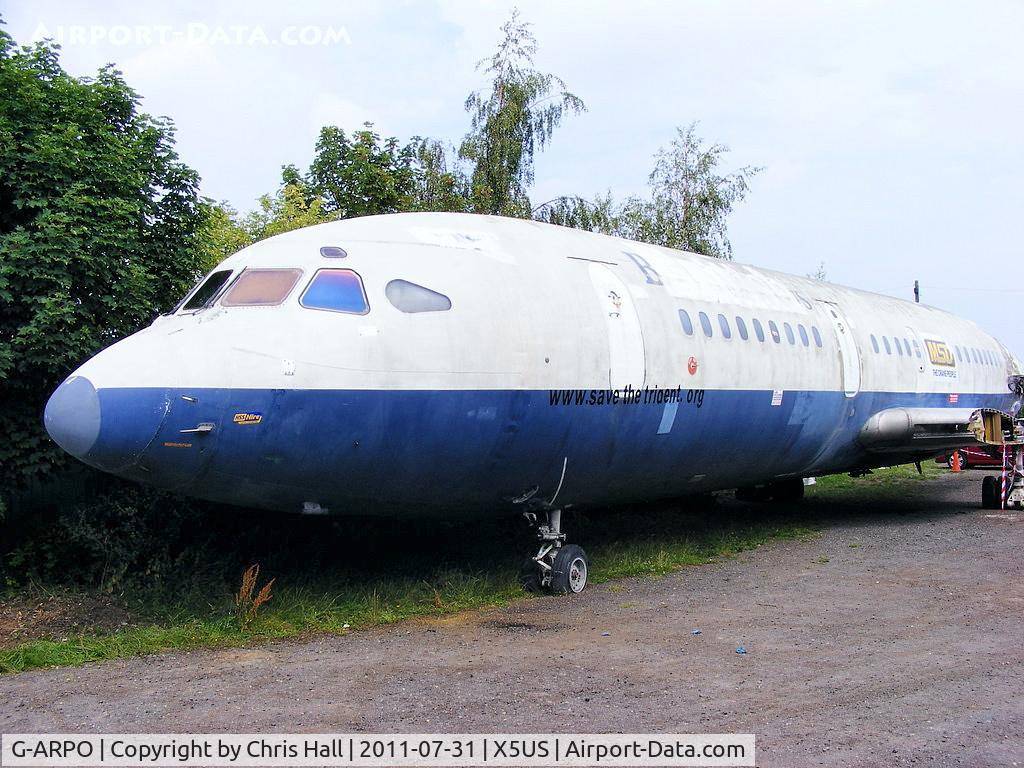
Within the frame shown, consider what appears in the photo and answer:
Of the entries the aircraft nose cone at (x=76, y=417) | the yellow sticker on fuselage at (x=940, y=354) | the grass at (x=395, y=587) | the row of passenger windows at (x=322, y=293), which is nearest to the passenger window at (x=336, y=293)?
the row of passenger windows at (x=322, y=293)

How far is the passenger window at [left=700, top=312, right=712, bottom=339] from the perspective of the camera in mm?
10961

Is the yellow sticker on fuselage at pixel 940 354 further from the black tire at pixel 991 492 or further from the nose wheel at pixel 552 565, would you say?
the nose wheel at pixel 552 565

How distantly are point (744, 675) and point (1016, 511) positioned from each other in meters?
12.6

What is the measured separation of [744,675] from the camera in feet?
22.5

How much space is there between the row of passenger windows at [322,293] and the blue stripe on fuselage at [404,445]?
0.81 meters

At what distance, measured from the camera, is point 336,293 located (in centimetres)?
812

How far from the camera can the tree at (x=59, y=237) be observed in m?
9.91

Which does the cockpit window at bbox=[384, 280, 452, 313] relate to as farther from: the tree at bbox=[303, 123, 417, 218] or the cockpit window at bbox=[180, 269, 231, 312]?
the tree at bbox=[303, 123, 417, 218]

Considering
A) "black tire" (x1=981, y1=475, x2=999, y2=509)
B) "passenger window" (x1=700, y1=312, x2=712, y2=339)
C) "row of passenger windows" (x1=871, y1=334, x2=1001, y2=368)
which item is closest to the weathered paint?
"passenger window" (x1=700, y1=312, x2=712, y2=339)

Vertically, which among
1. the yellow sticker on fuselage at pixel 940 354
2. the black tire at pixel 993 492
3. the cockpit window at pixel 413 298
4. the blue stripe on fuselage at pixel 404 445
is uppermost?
the yellow sticker on fuselage at pixel 940 354

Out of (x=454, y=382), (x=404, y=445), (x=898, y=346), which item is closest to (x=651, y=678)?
(x=404, y=445)

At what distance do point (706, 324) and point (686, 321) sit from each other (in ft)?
1.50

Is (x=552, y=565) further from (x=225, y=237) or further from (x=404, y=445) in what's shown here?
(x=225, y=237)

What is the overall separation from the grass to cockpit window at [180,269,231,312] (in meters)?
2.81
